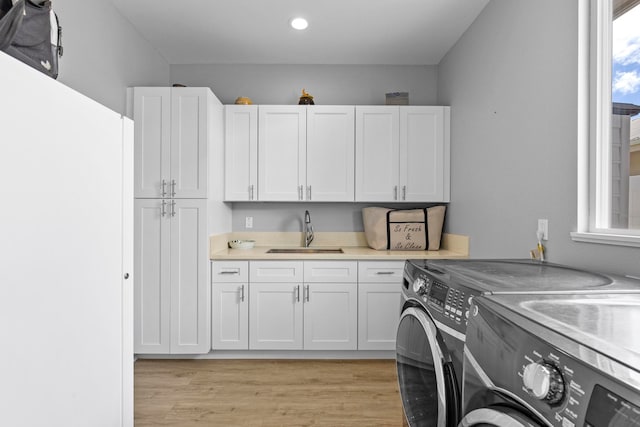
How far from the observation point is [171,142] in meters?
2.86

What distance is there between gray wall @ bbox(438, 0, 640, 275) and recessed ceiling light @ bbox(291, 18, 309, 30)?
1268mm

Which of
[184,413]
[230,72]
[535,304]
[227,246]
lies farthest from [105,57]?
[535,304]

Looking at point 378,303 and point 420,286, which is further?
point 378,303

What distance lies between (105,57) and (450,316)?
2.72m

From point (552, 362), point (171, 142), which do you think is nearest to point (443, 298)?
point (552, 362)

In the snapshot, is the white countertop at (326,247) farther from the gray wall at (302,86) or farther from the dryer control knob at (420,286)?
the dryer control knob at (420,286)

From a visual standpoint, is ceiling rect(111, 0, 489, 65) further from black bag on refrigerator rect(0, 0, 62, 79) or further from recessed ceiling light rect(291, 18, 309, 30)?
black bag on refrigerator rect(0, 0, 62, 79)

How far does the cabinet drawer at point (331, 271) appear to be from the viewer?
2.96m

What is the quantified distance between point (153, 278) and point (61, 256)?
1857 mm

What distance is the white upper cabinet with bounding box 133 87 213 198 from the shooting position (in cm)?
284

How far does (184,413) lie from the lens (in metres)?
2.18

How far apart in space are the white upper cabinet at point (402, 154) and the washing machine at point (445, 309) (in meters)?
1.73

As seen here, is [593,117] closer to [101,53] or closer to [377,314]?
[377,314]

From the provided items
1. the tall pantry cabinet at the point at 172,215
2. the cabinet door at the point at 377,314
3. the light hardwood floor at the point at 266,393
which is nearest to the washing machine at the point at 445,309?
the light hardwood floor at the point at 266,393
